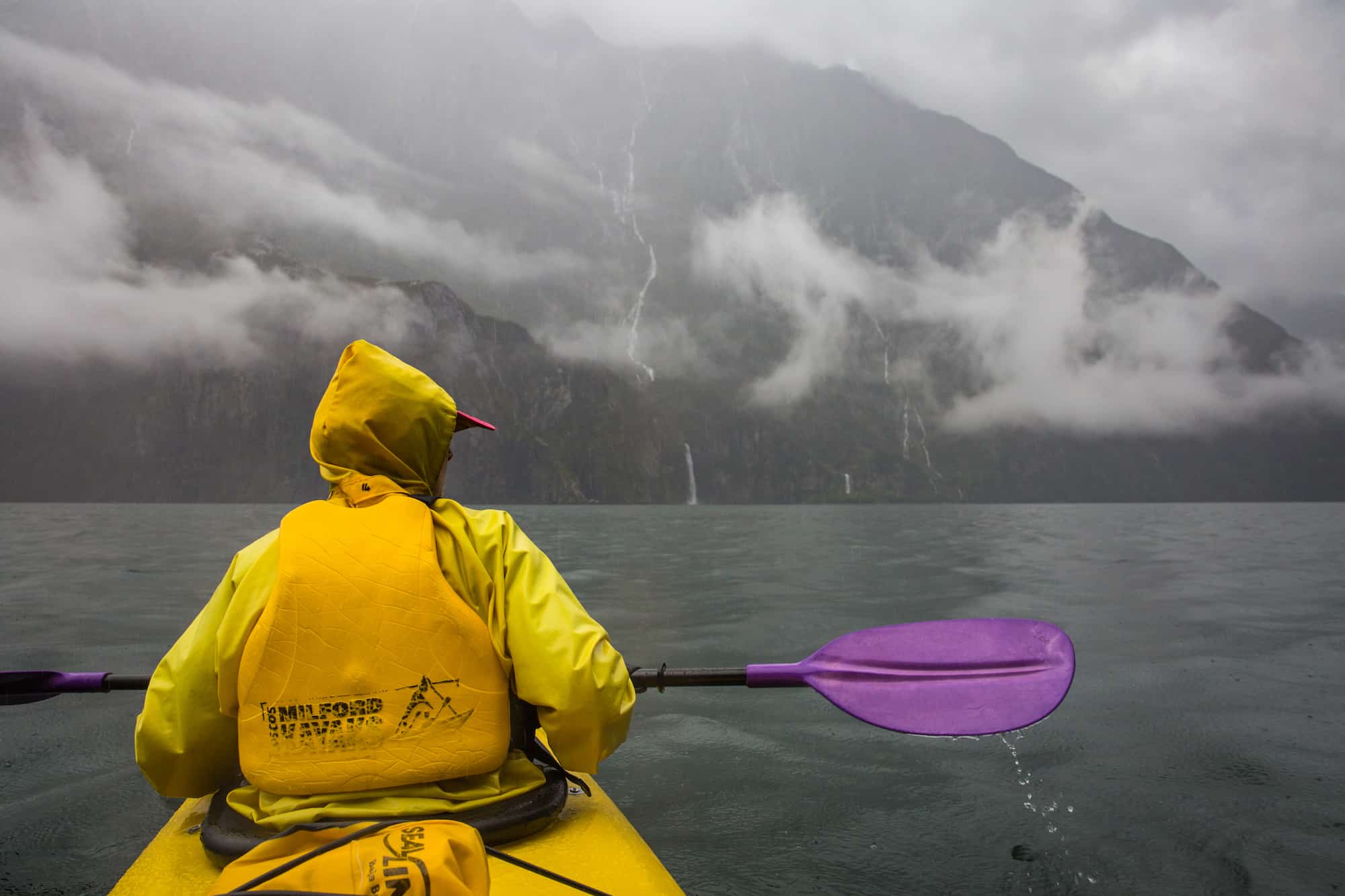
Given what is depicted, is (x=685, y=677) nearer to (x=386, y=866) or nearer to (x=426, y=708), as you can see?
(x=426, y=708)

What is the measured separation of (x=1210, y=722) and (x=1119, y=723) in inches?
36.6

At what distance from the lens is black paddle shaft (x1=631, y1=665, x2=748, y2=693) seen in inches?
169

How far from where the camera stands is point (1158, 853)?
5.08 metres

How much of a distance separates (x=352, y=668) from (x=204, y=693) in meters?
0.71

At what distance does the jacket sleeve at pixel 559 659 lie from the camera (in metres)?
2.60

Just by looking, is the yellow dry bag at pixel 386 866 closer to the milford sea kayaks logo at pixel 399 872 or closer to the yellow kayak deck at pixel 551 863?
the milford sea kayaks logo at pixel 399 872

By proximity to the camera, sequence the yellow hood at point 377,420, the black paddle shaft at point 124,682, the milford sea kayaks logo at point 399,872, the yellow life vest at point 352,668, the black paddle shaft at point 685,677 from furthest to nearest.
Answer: the black paddle shaft at point 124,682 → the black paddle shaft at point 685,677 → the yellow hood at point 377,420 → the yellow life vest at point 352,668 → the milford sea kayaks logo at point 399,872

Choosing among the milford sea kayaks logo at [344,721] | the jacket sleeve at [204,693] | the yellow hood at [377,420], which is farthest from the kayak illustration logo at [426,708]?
the yellow hood at [377,420]

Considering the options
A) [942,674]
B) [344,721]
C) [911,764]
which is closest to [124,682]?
[344,721]

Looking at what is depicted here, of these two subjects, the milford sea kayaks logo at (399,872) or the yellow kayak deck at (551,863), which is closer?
the milford sea kayaks logo at (399,872)

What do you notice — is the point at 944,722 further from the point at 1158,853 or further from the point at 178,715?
the point at 178,715

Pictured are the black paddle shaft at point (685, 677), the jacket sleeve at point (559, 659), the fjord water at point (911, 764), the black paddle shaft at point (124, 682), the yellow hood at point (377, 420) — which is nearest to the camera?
the jacket sleeve at point (559, 659)

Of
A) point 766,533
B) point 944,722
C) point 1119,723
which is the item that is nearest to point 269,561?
point 944,722

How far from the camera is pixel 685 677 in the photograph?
4.45 meters
